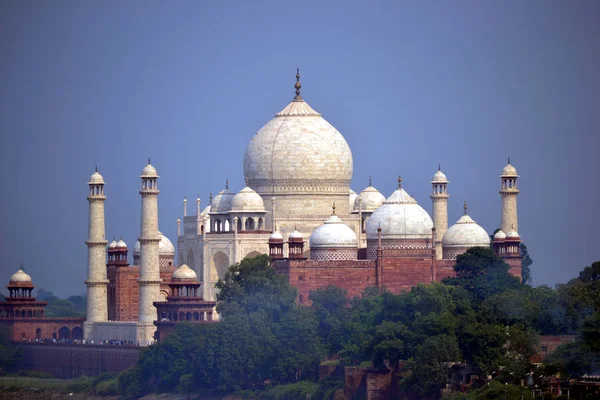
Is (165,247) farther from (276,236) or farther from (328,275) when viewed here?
(328,275)

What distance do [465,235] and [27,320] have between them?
54.5ft

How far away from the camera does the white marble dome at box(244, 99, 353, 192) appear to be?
280 feet

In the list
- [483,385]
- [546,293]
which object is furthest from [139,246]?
[483,385]

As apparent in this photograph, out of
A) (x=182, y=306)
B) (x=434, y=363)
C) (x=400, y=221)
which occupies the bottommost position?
(x=434, y=363)

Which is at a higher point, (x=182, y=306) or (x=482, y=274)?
(x=482, y=274)

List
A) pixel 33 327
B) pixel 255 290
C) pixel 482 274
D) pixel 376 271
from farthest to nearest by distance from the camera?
1. pixel 33 327
2. pixel 376 271
3. pixel 255 290
4. pixel 482 274

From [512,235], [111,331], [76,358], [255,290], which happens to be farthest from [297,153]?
[76,358]

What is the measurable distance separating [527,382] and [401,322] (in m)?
8.23

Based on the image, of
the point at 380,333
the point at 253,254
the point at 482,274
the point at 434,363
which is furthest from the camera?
the point at 253,254

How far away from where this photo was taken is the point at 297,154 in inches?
3354

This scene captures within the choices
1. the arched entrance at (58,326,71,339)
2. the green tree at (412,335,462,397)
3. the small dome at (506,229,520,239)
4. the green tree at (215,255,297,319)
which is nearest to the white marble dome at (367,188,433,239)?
the small dome at (506,229,520,239)

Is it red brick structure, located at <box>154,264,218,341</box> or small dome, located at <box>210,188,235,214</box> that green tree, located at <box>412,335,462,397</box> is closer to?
red brick structure, located at <box>154,264,218,341</box>

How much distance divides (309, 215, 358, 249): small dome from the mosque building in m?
0.03

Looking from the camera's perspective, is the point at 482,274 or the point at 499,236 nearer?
the point at 482,274
